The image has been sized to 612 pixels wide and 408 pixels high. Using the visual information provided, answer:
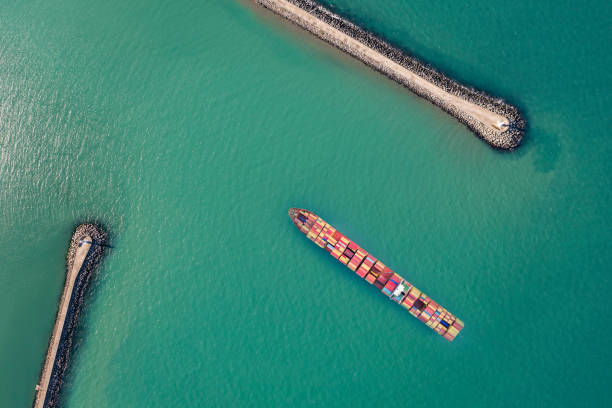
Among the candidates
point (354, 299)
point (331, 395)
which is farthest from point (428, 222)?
point (331, 395)

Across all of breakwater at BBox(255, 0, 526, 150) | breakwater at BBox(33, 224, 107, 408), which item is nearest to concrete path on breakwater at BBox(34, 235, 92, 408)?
breakwater at BBox(33, 224, 107, 408)

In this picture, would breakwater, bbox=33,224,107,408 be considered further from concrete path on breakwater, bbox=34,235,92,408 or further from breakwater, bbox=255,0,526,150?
breakwater, bbox=255,0,526,150

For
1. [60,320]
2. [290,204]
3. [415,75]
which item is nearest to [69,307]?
[60,320]

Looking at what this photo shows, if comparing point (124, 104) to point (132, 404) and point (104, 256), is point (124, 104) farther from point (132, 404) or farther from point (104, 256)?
point (132, 404)

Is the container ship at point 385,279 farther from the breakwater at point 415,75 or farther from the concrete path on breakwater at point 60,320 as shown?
the concrete path on breakwater at point 60,320

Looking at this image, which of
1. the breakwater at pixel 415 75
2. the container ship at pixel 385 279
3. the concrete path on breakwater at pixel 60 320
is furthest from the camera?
the concrete path on breakwater at pixel 60 320

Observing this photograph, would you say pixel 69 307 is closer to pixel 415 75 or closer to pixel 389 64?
pixel 389 64

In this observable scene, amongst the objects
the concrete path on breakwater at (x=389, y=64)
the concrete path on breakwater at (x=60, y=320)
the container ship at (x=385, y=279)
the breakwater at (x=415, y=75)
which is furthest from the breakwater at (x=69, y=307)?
the breakwater at (x=415, y=75)
